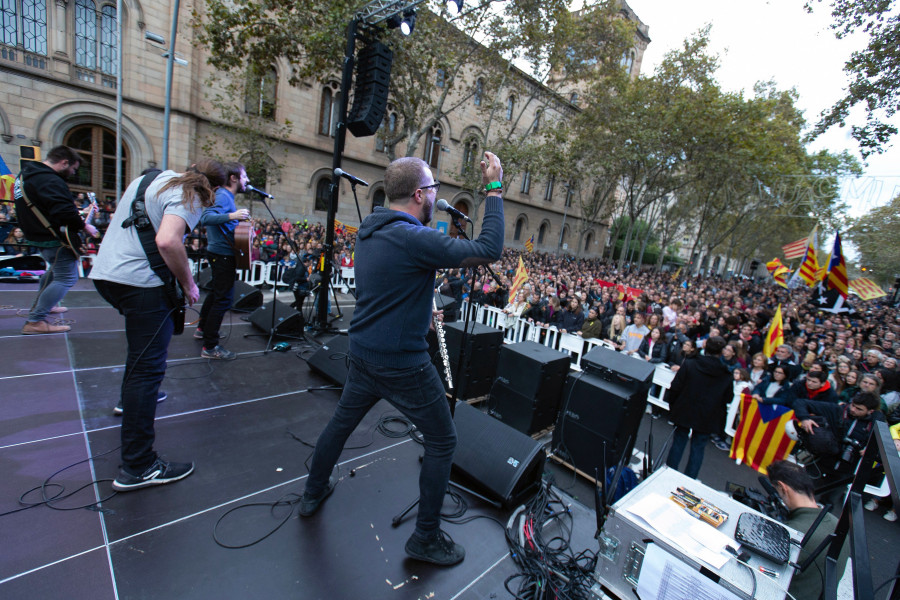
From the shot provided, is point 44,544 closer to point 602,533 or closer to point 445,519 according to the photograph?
point 445,519

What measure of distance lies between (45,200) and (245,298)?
307 centimetres

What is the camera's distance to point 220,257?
185 inches

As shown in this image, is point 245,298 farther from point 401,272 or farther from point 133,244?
point 401,272

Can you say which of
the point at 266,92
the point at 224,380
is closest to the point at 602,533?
the point at 224,380

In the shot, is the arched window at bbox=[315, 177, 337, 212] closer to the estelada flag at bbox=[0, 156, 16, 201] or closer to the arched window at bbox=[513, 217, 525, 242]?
the estelada flag at bbox=[0, 156, 16, 201]

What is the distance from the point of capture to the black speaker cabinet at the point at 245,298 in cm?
697

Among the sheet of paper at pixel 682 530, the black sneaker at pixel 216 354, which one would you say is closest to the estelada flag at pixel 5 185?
the black sneaker at pixel 216 354

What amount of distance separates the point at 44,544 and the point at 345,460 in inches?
66.0

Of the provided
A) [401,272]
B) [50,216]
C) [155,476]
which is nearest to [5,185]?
[50,216]

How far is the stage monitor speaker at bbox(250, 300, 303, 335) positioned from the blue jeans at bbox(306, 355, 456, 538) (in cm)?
360

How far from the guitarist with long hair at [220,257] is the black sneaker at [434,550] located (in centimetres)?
364

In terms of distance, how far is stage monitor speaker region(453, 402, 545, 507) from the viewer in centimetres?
281

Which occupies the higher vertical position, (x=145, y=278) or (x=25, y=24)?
(x=25, y=24)

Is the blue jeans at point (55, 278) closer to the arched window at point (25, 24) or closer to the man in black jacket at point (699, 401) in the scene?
the man in black jacket at point (699, 401)
